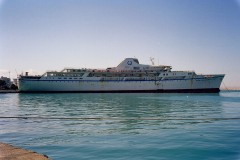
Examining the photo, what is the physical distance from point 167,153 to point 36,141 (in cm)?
415

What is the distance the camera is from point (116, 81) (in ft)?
215

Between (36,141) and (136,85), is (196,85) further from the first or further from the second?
(36,141)

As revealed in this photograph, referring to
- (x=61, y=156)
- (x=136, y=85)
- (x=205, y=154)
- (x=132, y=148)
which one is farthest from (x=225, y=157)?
(x=136, y=85)

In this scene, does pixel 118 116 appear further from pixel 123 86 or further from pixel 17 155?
pixel 123 86

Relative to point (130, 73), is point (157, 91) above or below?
below

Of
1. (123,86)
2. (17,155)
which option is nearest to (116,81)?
(123,86)

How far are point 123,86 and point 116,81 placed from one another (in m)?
2.02

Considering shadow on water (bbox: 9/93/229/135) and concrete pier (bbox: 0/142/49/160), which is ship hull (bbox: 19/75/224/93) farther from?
concrete pier (bbox: 0/142/49/160)

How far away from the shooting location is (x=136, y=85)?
64.9m

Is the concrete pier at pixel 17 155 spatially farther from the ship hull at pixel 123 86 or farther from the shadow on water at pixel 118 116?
the ship hull at pixel 123 86

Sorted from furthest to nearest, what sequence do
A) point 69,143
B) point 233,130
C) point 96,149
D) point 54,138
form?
point 233,130 → point 54,138 → point 69,143 → point 96,149

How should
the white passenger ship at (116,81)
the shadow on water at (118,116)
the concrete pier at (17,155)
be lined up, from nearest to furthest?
the concrete pier at (17,155) → the shadow on water at (118,116) → the white passenger ship at (116,81)

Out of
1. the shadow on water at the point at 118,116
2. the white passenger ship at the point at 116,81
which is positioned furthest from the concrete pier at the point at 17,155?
the white passenger ship at the point at 116,81

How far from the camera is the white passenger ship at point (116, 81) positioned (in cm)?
6369
